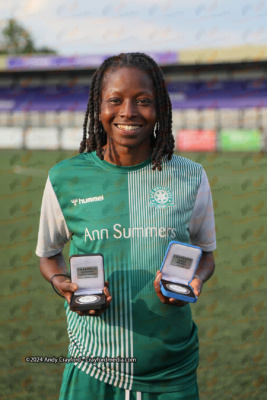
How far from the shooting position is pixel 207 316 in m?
4.79

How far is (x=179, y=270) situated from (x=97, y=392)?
0.47 meters

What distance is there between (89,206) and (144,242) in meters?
0.22

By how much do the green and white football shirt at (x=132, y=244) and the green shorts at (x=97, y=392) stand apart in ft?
0.06

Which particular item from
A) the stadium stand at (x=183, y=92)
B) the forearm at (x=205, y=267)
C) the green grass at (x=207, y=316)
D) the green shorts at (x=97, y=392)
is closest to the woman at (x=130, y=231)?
the green shorts at (x=97, y=392)

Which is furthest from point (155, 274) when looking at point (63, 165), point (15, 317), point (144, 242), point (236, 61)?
point (236, 61)

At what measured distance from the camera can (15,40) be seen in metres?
55.7

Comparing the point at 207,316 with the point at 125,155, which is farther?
the point at 207,316

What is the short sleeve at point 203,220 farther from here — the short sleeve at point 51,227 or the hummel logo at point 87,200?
the short sleeve at point 51,227

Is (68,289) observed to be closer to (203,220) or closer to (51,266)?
(51,266)

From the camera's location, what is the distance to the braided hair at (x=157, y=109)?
6.26 ft

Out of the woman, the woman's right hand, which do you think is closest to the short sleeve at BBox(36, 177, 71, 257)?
the woman

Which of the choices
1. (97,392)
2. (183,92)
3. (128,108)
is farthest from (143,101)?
(183,92)

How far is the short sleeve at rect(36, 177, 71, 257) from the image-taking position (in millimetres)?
1912

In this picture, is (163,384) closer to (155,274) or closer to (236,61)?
(155,274)
